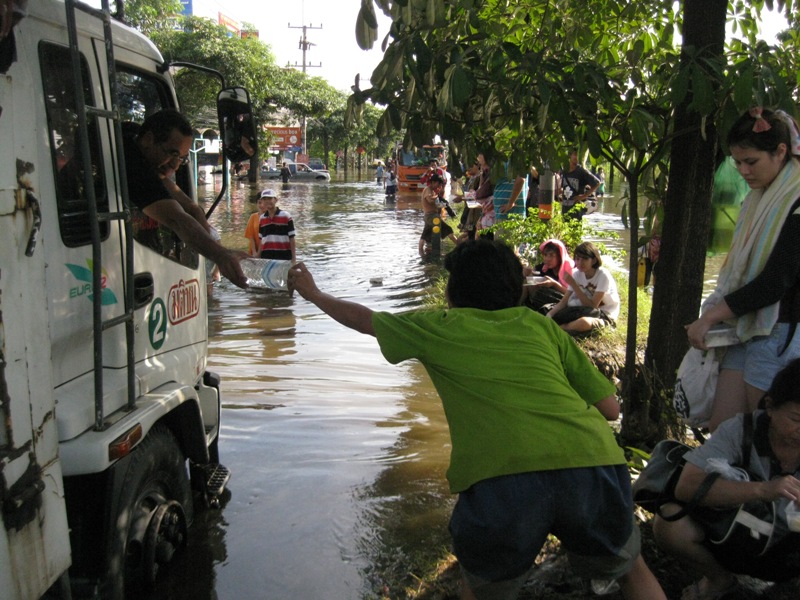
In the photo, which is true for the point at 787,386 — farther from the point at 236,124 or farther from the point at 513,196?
the point at 513,196

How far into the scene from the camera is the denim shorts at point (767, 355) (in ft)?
9.77

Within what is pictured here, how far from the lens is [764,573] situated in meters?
2.85

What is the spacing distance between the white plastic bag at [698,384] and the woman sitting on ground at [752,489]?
0.82 feet

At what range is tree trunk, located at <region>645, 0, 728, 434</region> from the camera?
4.16 meters

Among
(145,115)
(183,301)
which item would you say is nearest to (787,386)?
(183,301)

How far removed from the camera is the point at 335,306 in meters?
2.69

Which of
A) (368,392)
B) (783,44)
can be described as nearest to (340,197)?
(368,392)

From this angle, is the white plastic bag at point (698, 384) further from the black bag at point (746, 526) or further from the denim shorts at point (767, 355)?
the black bag at point (746, 526)

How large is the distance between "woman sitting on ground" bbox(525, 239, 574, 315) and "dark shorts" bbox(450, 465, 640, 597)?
524cm

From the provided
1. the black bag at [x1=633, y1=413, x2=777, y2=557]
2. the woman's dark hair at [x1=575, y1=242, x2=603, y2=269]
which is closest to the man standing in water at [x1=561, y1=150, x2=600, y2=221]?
the woman's dark hair at [x1=575, y1=242, x2=603, y2=269]

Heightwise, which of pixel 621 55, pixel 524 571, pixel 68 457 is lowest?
pixel 524 571

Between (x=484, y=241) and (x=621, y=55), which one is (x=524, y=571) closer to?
(x=484, y=241)

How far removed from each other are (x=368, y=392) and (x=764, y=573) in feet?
13.8

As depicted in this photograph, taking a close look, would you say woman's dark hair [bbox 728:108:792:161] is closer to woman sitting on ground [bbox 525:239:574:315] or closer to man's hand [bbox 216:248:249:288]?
man's hand [bbox 216:248:249:288]
